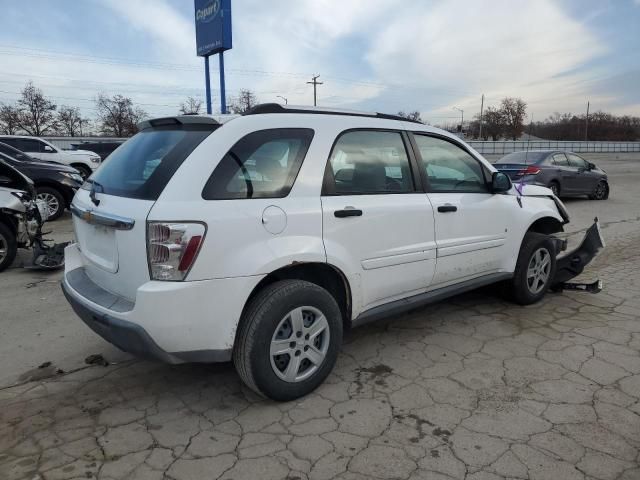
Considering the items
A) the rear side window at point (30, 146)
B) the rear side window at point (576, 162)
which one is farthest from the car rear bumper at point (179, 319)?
the rear side window at point (30, 146)

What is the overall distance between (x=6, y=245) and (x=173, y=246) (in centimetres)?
474

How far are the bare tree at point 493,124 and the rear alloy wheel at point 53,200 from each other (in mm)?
82857

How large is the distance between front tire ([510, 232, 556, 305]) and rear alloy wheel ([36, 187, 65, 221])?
361 inches

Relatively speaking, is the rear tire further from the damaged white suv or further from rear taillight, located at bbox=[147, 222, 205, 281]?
rear taillight, located at bbox=[147, 222, 205, 281]

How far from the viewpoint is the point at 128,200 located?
2730mm

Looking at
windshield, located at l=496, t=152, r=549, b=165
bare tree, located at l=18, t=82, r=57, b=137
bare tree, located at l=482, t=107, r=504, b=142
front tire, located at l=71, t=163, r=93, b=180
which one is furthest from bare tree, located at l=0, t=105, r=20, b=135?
bare tree, located at l=482, t=107, r=504, b=142

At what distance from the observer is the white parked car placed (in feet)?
47.2

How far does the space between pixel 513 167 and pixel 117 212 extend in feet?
39.8

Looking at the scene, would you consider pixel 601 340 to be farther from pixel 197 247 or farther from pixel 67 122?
pixel 67 122

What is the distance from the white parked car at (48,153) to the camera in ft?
47.2

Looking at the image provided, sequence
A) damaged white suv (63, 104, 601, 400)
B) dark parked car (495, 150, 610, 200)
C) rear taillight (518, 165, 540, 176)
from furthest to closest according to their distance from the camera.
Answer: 1. dark parked car (495, 150, 610, 200)
2. rear taillight (518, 165, 540, 176)
3. damaged white suv (63, 104, 601, 400)

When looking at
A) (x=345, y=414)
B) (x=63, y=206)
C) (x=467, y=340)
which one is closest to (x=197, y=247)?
(x=345, y=414)

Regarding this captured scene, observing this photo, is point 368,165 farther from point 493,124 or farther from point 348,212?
point 493,124

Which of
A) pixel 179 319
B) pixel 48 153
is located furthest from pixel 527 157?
pixel 48 153
